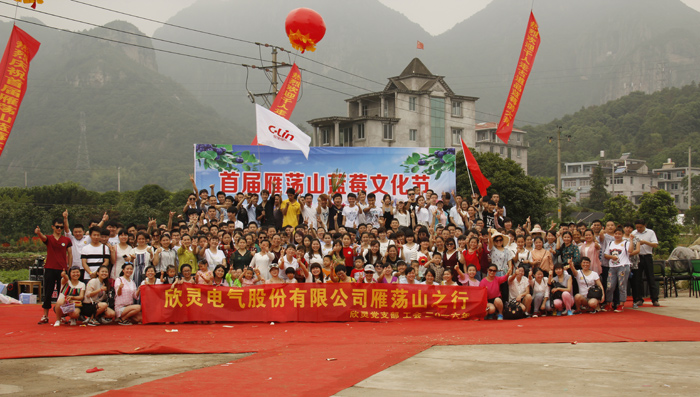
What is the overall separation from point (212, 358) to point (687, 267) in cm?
1000

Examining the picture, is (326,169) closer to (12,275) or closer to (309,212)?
(309,212)

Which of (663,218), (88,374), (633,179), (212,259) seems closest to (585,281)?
(212,259)

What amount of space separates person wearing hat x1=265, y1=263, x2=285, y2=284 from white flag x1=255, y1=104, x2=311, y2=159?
12.3ft

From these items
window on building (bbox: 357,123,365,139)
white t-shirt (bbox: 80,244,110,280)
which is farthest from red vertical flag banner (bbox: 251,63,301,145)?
window on building (bbox: 357,123,365,139)

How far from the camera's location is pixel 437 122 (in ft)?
175

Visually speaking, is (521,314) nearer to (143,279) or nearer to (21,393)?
(143,279)

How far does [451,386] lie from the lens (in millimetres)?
5430

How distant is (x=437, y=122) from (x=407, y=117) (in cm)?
327

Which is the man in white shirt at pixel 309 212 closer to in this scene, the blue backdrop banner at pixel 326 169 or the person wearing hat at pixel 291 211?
the person wearing hat at pixel 291 211

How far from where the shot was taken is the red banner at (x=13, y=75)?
1042 centimetres

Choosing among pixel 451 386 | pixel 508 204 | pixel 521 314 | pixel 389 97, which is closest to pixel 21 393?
pixel 451 386

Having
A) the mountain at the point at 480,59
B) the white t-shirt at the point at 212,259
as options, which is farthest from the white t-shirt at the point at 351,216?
the mountain at the point at 480,59

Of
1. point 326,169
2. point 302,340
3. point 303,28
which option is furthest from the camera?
point 326,169

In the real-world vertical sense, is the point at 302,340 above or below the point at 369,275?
below
